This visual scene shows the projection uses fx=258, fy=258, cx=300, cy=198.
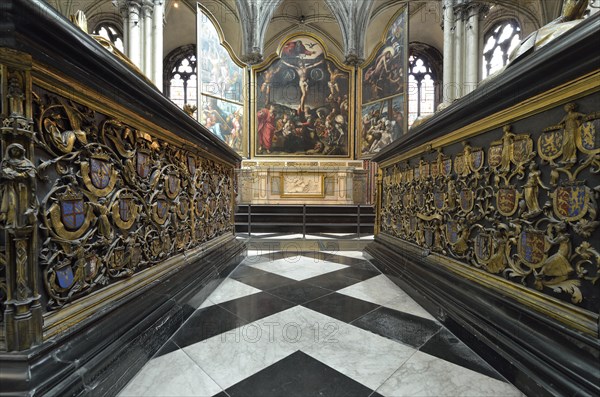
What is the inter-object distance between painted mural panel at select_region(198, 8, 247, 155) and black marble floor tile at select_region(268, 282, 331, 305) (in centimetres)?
554

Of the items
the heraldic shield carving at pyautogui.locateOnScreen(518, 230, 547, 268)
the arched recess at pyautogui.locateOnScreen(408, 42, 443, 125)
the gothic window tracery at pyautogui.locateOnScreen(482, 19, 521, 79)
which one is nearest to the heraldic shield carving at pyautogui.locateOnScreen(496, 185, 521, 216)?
the heraldic shield carving at pyautogui.locateOnScreen(518, 230, 547, 268)

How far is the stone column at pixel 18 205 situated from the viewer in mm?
666

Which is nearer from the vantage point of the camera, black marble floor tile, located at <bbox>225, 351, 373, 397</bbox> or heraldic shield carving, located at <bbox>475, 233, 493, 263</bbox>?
black marble floor tile, located at <bbox>225, 351, 373, 397</bbox>

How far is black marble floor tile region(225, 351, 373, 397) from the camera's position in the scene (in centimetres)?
86

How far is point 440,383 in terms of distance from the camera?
914mm

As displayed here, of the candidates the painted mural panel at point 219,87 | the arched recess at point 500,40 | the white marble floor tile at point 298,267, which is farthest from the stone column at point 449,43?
the white marble floor tile at point 298,267

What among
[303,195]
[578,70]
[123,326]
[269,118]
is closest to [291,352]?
[123,326]

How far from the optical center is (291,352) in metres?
1.10

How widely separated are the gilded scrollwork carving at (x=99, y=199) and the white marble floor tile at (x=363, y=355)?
0.90 meters

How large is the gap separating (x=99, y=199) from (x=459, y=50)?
850cm

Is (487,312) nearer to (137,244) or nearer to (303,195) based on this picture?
(137,244)

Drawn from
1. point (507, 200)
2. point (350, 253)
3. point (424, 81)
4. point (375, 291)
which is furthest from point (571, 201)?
point (424, 81)

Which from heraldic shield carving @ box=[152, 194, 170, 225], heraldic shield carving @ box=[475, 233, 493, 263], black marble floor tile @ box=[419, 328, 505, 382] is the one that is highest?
heraldic shield carving @ box=[152, 194, 170, 225]

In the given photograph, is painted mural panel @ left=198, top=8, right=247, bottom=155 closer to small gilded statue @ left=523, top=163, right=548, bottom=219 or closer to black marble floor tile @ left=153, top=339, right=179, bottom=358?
black marble floor tile @ left=153, top=339, right=179, bottom=358
